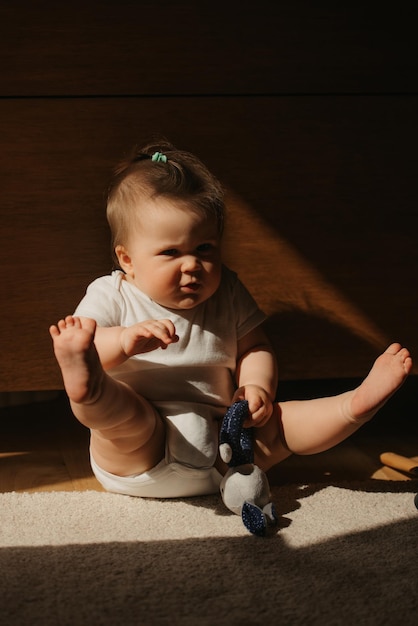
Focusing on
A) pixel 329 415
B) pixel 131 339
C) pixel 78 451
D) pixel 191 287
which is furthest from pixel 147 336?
pixel 78 451

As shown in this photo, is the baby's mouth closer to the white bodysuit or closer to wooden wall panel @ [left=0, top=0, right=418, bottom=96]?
the white bodysuit

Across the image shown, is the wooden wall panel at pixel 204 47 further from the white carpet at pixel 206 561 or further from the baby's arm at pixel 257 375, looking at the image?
the white carpet at pixel 206 561

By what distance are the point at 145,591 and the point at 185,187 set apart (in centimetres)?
51

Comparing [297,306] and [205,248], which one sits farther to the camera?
[297,306]

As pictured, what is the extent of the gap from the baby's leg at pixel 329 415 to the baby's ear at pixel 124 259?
27 cm

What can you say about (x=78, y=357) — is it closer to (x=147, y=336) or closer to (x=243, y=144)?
(x=147, y=336)

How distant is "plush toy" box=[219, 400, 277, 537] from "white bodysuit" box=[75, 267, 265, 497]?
6 centimetres

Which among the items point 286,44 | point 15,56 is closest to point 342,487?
point 286,44

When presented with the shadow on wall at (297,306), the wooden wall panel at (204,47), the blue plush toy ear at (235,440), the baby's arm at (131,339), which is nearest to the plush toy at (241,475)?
the blue plush toy ear at (235,440)

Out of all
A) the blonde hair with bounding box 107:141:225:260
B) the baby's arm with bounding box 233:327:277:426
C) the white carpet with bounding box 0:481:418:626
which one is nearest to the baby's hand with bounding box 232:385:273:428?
the baby's arm with bounding box 233:327:277:426

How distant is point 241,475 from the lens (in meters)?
0.96

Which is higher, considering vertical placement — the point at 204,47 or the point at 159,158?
the point at 204,47

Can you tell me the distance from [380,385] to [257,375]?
18 centimetres

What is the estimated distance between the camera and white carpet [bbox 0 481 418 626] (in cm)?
71
